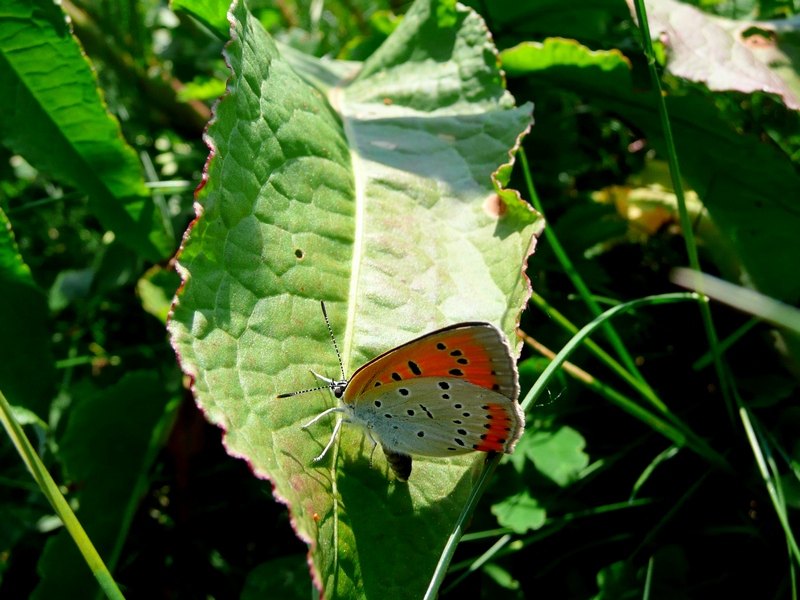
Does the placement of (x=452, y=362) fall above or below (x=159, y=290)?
above

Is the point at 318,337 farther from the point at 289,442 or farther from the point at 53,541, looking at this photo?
the point at 53,541

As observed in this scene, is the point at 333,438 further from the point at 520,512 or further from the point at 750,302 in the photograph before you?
the point at 750,302

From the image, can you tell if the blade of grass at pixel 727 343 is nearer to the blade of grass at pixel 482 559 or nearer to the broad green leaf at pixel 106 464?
the blade of grass at pixel 482 559

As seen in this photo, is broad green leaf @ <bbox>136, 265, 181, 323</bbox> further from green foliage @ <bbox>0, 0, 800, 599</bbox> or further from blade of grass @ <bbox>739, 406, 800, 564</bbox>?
blade of grass @ <bbox>739, 406, 800, 564</bbox>

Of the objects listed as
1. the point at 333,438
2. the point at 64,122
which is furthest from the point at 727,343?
the point at 64,122

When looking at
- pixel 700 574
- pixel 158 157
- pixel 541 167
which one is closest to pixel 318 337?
pixel 700 574
